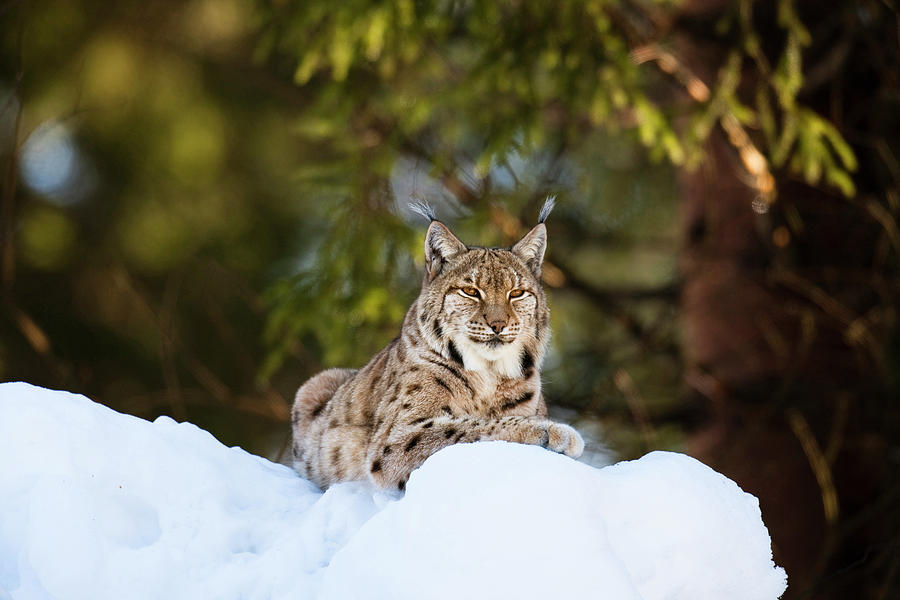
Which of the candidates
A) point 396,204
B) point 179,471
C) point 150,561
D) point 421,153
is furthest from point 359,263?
point 150,561

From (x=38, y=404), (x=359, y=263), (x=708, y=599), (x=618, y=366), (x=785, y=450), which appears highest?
(x=38, y=404)

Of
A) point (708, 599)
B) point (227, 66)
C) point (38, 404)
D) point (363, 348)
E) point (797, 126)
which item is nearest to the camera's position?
point (708, 599)

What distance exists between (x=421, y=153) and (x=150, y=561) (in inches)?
174

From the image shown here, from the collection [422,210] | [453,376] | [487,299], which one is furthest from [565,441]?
[422,210]

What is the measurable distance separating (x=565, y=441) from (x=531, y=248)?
1133 millimetres

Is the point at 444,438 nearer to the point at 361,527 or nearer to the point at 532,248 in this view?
the point at 361,527

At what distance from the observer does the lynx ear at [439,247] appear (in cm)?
449

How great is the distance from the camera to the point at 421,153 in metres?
7.33

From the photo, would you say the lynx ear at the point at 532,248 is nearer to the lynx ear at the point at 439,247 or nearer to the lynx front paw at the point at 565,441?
the lynx ear at the point at 439,247

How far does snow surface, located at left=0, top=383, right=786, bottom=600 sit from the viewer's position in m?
3.00

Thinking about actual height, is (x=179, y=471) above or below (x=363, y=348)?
above

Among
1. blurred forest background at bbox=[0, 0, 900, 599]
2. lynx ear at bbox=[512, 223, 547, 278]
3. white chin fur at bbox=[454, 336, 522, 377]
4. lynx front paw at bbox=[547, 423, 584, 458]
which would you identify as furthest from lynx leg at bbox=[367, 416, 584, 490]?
blurred forest background at bbox=[0, 0, 900, 599]

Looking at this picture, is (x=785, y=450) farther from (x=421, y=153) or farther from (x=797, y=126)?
(x=421, y=153)

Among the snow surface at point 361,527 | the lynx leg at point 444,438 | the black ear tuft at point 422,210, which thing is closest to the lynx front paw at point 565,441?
the lynx leg at point 444,438
